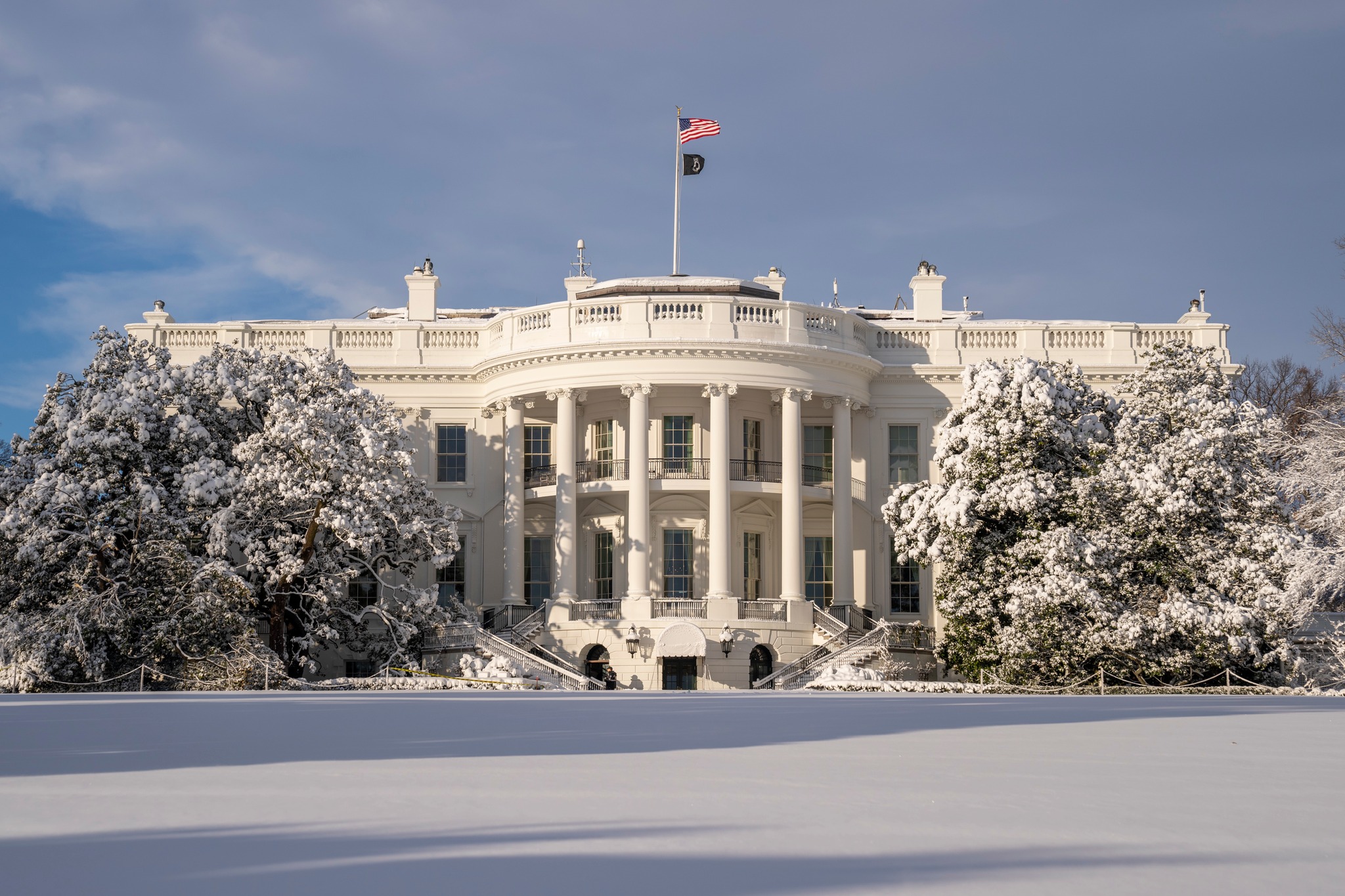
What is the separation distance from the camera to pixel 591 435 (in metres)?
37.7

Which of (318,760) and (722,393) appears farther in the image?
(722,393)

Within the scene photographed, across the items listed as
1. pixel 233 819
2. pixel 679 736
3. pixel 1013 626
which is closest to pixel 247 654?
pixel 1013 626

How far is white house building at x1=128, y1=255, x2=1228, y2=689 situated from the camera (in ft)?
111

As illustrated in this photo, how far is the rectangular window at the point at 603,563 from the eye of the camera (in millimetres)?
37188

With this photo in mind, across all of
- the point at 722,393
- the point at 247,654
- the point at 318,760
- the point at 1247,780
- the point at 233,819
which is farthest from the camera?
the point at 722,393

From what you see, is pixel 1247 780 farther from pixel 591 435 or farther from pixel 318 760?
pixel 591 435

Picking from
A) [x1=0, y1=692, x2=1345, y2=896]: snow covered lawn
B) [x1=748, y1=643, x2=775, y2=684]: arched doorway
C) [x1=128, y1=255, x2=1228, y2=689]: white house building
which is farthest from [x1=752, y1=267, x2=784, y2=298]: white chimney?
[x1=0, y1=692, x2=1345, y2=896]: snow covered lawn

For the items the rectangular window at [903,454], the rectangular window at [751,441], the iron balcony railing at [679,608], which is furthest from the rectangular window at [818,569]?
the iron balcony railing at [679,608]

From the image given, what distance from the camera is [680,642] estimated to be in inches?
1284

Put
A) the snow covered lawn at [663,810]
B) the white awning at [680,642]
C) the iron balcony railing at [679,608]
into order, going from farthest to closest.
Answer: the iron balcony railing at [679,608], the white awning at [680,642], the snow covered lawn at [663,810]

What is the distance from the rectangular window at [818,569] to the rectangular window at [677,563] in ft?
11.1

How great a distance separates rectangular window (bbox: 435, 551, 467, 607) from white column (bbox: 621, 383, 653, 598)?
18.2 feet

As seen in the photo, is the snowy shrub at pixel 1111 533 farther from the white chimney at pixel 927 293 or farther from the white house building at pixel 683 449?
the white chimney at pixel 927 293

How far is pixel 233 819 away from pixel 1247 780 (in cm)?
595
